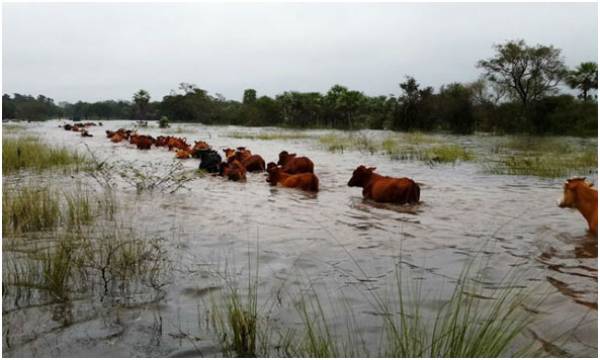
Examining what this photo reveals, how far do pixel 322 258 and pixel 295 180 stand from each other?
4782 millimetres

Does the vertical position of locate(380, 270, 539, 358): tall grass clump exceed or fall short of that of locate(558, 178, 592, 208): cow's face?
it falls short

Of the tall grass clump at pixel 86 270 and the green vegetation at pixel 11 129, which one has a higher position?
the green vegetation at pixel 11 129

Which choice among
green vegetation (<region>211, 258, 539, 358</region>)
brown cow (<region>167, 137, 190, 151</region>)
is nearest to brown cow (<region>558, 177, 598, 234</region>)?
green vegetation (<region>211, 258, 539, 358</region>)

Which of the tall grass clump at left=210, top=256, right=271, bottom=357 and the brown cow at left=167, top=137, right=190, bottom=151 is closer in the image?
the tall grass clump at left=210, top=256, right=271, bottom=357

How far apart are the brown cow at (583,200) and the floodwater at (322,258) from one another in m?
0.22

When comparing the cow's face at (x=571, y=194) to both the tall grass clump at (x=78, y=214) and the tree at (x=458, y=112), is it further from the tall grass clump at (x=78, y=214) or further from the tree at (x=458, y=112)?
the tree at (x=458, y=112)

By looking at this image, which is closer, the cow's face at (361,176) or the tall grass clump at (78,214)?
the tall grass clump at (78,214)

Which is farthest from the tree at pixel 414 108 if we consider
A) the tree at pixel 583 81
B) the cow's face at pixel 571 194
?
the cow's face at pixel 571 194

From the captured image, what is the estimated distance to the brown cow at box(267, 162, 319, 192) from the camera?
921cm

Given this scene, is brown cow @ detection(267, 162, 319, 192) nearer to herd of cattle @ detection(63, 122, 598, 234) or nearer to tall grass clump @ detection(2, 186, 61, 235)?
herd of cattle @ detection(63, 122, 598, 234)

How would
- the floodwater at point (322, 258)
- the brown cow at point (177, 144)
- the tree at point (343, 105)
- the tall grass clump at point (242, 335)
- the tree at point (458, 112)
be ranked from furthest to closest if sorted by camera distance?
the tree at point (343, 105) < the tree at point (458, 112) < the brown cow at point (177, 144) < the floodwater at point (322, 258) < the tall grass clump at point (242, 335)

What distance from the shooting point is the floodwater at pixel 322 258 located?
3.10m

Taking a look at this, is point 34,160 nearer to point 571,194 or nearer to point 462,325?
point 571,194

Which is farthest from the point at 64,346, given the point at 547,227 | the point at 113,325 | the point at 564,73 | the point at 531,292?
the point at 564,73
